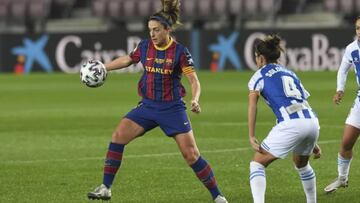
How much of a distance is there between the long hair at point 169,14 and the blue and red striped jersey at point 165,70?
0.20 m

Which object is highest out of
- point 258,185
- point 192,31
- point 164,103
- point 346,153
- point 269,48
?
point 269,48

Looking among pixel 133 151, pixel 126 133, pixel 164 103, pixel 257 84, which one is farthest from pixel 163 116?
pixel 133 151

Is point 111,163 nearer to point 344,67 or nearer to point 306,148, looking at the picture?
point 306,148

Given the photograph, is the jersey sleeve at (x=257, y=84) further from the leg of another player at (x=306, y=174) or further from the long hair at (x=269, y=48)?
the leg of another player at (x=306, y=174)

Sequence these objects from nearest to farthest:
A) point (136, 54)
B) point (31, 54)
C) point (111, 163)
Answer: point (111, 163) < point (136, 54) < point (31, 54)

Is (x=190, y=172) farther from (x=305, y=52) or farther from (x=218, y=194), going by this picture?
(x=305, y=52)

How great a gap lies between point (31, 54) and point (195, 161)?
1214 inches

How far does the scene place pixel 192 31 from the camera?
38.5 m

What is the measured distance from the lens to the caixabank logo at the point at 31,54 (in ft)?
132

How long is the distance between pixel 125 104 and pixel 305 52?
1287cm

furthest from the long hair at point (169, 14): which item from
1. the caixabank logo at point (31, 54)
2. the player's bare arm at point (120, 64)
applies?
the caixabank logo at point (31, 54)

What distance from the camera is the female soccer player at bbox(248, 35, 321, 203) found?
29.7ft

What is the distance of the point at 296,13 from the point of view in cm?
4306

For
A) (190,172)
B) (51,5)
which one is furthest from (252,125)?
(51,5)
